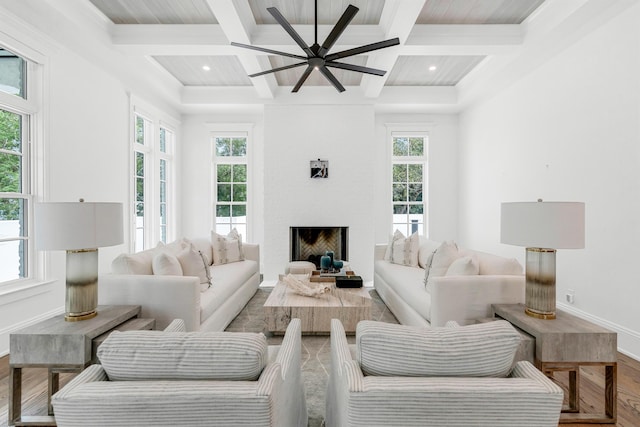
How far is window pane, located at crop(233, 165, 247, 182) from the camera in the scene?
6.25 metres

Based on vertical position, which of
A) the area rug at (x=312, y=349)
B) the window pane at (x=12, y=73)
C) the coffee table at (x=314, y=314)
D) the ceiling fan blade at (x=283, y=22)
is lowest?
the area rug at (x=312, y=349)

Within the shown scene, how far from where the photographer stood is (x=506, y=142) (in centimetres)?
466

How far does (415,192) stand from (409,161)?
0.62 meters

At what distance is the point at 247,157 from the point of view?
615 cm

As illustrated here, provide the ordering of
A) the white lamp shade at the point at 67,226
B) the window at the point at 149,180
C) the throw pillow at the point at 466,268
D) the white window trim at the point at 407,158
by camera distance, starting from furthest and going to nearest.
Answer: the white window trim at the point at 407,158 < the window at the point at 149,180 < the throw pillow at the point at 466,268 < the white lamp shade at the point at 67,226

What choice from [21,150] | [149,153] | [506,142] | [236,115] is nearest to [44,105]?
[21,150]

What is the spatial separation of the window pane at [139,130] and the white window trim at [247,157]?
129 centimetres

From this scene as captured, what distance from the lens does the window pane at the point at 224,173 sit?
6262mm

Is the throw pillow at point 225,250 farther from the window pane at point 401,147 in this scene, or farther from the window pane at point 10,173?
the window pane at point 401,147

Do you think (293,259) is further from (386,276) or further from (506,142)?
(506,142)

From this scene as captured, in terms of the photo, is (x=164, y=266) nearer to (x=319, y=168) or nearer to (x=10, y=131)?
(x=10, y=131)

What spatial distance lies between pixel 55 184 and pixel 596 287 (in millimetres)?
5485

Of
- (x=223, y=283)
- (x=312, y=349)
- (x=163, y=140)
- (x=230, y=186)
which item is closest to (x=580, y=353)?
(x=312, y=349)

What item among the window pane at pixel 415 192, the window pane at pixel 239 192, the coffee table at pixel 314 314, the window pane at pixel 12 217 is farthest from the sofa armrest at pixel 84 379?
the window pane at pixel 415 192
